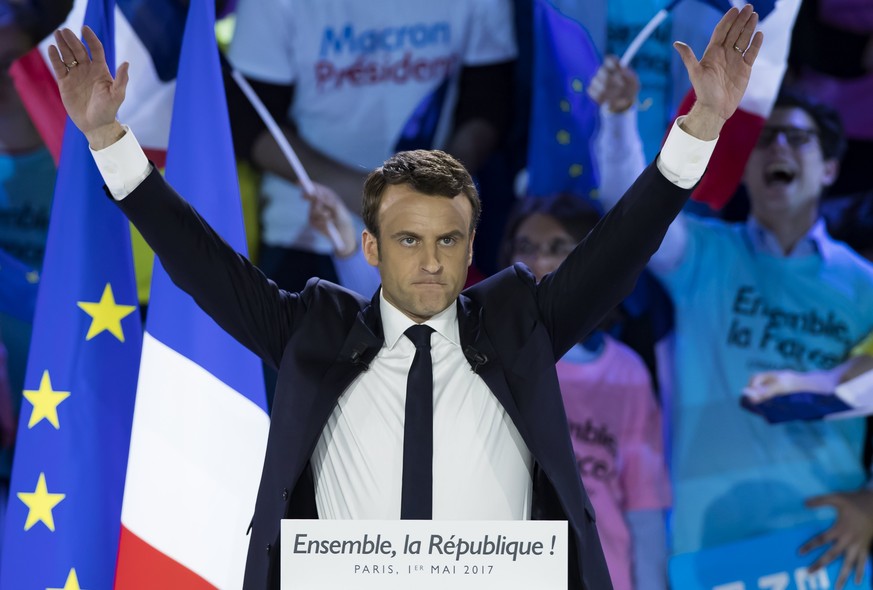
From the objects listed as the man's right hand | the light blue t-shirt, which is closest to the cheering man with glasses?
the light blue t-shirt

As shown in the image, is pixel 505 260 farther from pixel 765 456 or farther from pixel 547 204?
pixel 765 456

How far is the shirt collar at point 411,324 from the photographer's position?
1.94 meters

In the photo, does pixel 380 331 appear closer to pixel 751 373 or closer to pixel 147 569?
pixel 147 569

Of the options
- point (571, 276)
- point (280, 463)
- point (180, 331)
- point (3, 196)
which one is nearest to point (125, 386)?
point (180, 331)

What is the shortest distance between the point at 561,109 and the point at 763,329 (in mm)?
1240

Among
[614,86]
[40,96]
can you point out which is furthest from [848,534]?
[40,96]

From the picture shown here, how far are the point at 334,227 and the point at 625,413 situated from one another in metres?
1.43

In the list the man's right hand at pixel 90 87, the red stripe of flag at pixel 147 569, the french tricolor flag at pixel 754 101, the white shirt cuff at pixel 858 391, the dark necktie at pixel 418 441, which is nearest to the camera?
the dark necktie at pixel 418 441

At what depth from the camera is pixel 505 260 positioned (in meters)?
4.43

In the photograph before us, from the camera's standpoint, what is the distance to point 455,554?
1457 mm

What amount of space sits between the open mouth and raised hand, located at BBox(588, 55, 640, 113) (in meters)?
0.66

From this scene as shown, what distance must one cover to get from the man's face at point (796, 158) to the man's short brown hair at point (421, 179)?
2.83 meters

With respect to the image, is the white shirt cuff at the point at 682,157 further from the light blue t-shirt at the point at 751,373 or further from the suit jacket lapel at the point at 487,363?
the light blue t-shirt at the point at 751,373

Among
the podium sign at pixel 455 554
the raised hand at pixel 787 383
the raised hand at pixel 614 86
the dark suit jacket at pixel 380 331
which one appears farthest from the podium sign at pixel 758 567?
the podium sign at pixel 455 554
